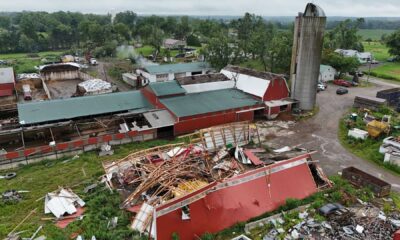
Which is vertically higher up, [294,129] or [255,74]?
[255,74]

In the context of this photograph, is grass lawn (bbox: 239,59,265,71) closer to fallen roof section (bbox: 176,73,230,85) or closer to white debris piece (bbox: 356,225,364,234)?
fallen roof section (bbox: 176,73,230,85)

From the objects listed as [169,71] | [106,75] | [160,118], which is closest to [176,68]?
[169,71]

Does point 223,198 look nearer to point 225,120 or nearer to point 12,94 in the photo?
point 225,120

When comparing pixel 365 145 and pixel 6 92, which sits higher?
pixel 6 92

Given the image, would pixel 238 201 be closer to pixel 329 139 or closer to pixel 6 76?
pixel 329 139

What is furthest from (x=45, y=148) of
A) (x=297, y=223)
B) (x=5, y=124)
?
(x=297, y=223)

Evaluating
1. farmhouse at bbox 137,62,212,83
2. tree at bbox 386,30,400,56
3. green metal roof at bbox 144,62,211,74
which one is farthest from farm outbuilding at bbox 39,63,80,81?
tree at bbox 386,30,400,56

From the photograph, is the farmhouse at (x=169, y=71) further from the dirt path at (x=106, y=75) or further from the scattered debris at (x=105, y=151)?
the scattered debris at (x=105, y=151)
